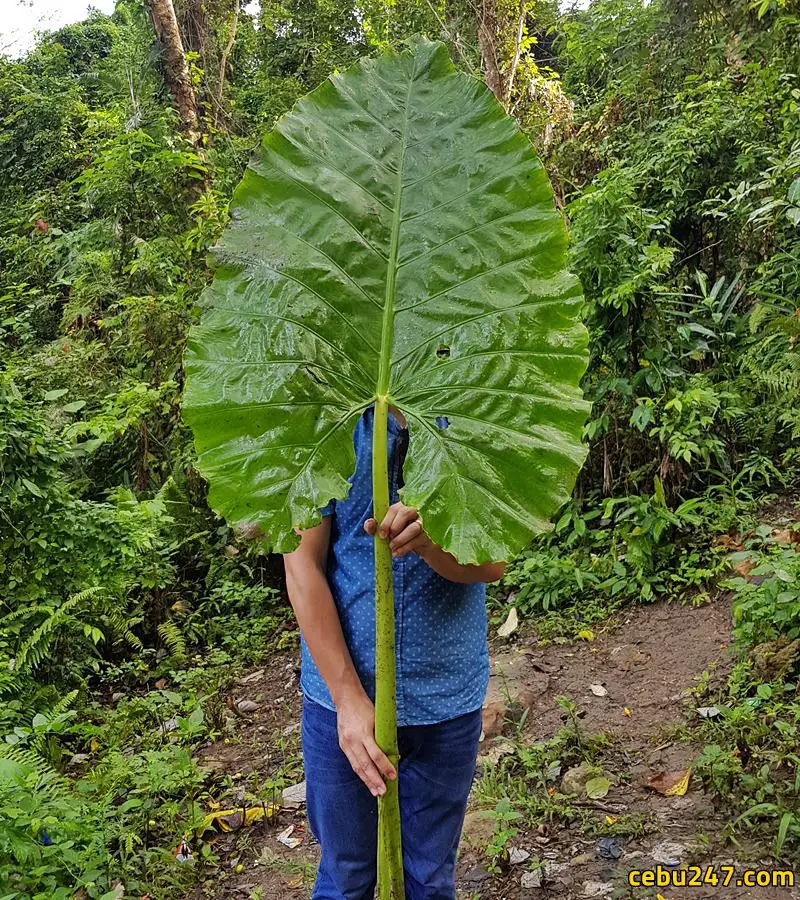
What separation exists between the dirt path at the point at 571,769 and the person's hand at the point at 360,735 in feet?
4.45

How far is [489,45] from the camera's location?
5.93m

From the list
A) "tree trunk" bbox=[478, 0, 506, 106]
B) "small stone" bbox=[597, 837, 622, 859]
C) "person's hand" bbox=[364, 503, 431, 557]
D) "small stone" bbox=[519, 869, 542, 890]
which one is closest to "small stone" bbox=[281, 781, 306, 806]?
"small stone" bbox=[519, 869, 542, 890]

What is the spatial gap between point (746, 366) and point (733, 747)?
2358 millimetres

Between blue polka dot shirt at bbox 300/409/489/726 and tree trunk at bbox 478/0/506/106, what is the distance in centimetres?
531

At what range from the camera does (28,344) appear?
271 inches

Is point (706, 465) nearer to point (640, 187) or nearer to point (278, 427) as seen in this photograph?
point (640, 187)

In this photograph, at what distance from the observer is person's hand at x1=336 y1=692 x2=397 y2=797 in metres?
1.07

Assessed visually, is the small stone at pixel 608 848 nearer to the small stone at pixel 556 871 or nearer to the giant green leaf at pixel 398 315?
the small stone at pixel 556 871

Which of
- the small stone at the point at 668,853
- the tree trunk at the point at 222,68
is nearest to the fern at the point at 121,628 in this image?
the small stone at the point at 668,853

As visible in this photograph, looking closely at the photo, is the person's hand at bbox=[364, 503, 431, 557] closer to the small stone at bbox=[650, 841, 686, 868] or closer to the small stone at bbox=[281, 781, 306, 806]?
the small stone at bbox=[650, 841, 686, 868]

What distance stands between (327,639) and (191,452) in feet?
12.9

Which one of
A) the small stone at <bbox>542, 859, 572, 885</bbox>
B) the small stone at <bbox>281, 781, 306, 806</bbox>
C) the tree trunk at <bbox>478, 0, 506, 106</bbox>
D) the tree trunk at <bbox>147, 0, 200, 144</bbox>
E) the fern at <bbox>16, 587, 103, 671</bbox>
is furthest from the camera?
the tree trunk at <bbox>147, 0, 200, 144</bbox>

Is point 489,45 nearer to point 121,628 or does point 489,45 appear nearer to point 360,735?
point 121,628

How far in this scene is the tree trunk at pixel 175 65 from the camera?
671cm
